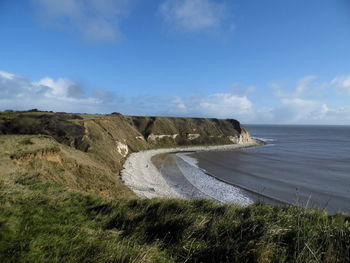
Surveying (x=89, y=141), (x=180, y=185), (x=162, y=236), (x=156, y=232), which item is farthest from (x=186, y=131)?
(x=162, y=236)

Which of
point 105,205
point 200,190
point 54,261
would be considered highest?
point 54,261

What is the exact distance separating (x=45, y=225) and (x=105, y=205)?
2.60m

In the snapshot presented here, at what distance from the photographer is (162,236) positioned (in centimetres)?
553

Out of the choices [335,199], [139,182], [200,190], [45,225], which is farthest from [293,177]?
[45,225]

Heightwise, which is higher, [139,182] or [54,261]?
[54,261]

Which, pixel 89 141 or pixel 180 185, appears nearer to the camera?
pixel 180 185

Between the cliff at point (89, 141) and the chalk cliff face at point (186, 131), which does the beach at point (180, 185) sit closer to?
the cliff at point (89, 141)

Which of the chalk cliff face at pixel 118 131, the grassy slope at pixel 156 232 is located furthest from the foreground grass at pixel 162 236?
the chalk cliff face at pixel 118 131

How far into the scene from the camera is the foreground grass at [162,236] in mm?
4098

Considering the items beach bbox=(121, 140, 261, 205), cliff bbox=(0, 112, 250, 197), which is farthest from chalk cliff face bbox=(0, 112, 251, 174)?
beach bbox=(121, 140, 261, 205)

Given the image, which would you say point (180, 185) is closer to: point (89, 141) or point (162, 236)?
point (89, 141)

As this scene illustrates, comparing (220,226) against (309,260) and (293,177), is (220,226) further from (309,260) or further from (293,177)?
(293,177)

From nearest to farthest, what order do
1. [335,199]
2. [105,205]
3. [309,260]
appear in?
[309,260], [105,205], [335,199]

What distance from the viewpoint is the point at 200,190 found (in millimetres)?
27141
